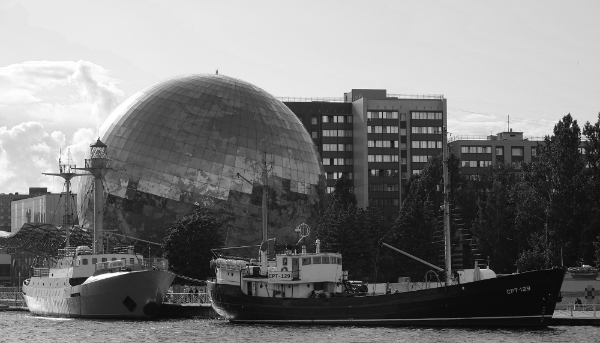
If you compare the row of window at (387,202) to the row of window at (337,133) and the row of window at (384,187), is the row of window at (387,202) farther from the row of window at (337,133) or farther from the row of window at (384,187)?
the row of window at (337,133)

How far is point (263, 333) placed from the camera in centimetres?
6488

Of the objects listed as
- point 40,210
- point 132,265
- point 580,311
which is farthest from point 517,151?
point 580,311

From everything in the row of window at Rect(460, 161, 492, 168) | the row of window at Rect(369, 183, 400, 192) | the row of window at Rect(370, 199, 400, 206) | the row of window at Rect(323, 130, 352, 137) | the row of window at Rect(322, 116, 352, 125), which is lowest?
the row of window at Rect(370, 199, 400, 206)

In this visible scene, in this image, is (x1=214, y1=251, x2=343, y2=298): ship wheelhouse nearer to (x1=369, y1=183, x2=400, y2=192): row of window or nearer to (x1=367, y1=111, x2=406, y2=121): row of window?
(x1=367, y1=111, x2=406, y2=121): row of window

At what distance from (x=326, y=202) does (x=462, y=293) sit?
185 ft

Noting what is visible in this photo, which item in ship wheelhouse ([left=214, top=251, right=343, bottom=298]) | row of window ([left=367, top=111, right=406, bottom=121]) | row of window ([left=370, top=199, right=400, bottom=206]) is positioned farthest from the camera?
row of window ([left=370, top=199, right=400, bottom=206])

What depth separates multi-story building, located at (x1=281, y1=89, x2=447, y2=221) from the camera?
623 ft

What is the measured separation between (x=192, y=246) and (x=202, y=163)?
13.0 meters

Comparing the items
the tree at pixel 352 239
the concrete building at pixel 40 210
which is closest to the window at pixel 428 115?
the concrete building at pixel 40 210

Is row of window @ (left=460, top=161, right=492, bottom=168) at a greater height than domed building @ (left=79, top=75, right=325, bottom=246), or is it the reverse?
row of window @ (left=460, top=161, right=492, bottom=168)

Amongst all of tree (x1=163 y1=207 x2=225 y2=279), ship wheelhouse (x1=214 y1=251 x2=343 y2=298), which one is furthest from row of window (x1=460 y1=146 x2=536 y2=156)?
ship wheelhouse (x1=214 y1=251 x2=343 y2=298)

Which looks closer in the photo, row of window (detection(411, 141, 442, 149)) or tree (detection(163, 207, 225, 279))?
tree (detection(163, 207, 225, 279))

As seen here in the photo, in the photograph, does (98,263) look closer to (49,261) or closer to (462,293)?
(49,261)

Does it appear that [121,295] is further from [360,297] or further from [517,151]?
[517,151]
